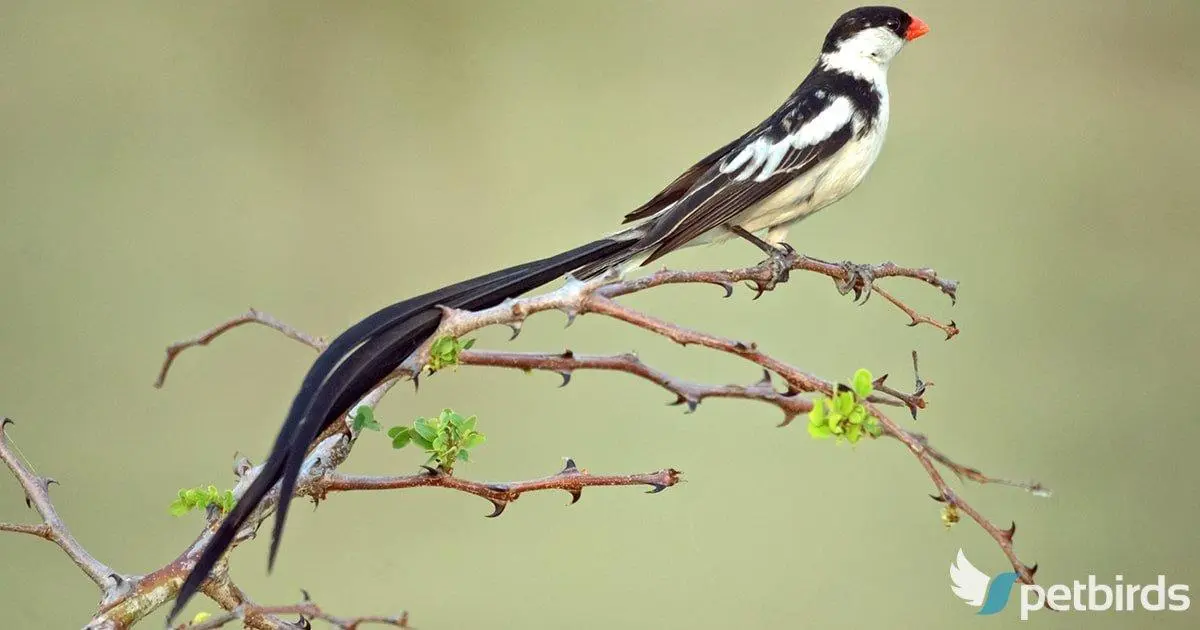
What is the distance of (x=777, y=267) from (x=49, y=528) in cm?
53

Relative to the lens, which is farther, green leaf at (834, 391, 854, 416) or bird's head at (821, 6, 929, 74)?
bird's head at (821, 6, 929, 74)

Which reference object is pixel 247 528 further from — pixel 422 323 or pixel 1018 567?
pixel 1018 567

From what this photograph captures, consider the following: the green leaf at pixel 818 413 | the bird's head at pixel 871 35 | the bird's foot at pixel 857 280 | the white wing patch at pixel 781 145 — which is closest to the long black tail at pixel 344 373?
the green leaf at pixel 818 413

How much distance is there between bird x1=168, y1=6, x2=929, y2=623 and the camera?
537mm

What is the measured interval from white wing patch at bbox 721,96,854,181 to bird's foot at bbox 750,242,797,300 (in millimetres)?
71

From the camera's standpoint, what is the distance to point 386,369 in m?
0.48

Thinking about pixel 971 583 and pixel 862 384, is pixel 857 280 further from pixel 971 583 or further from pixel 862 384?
pixel 862 384

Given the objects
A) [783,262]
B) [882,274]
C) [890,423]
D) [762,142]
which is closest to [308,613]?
[890,423]

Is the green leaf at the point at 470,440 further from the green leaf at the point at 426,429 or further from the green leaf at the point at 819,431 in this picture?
the green leaf at the point at 819,431

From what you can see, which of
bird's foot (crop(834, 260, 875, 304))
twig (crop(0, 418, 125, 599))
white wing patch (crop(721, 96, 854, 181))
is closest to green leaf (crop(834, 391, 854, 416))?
twig (crop(0, 418, 125, 599))

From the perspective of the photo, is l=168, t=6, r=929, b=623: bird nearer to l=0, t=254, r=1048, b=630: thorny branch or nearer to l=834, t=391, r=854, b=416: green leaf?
l=0, t=254, r=1048, b=630: thorny branch

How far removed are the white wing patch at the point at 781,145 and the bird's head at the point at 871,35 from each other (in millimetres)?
106

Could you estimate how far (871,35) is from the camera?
1.15m

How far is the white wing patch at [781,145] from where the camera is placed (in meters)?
1.00
